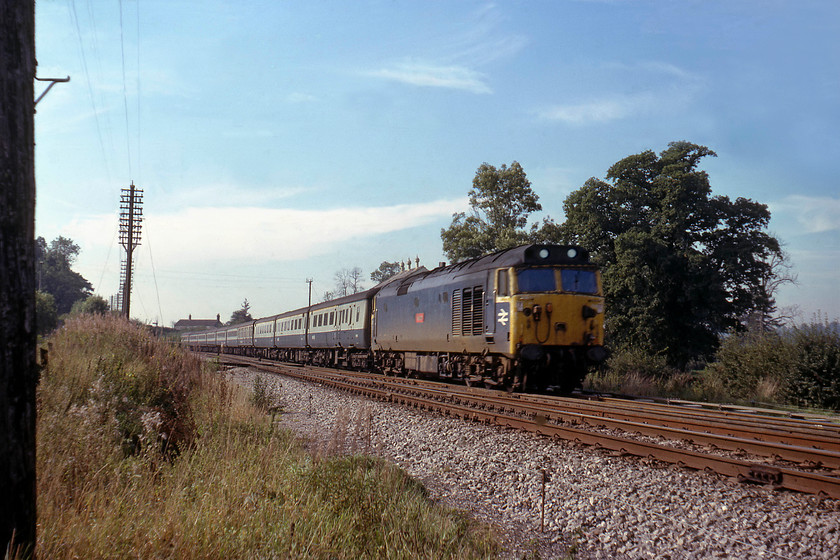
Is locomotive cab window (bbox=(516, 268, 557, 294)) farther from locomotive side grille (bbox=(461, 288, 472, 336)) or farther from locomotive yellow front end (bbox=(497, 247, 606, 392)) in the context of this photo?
locomotive side grille (bbox=(461, 288, 472, 336))

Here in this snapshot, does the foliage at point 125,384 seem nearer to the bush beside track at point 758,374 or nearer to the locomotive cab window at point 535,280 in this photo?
the locomotive cab window at point 535,280

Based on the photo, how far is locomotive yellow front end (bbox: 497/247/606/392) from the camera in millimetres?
13016

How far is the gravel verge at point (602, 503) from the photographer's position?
456 centimetres

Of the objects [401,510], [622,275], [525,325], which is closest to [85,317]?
[525,325]

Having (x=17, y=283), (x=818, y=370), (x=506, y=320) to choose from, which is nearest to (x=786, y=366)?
(x=818, y=370)

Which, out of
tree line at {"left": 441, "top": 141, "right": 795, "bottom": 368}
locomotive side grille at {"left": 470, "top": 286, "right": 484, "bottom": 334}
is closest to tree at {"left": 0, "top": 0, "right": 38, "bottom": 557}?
locomotive side grille at {"left": 470, "top": 286, "right": 484, "bottom": 334}

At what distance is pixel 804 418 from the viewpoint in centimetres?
982

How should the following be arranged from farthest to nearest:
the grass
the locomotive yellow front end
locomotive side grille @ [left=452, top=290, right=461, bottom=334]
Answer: locomotive side grille @ [left=452, top=290, right=461, bottom=334] → the locomotive yellow front end → the grass

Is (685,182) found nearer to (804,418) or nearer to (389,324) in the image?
(389,324)

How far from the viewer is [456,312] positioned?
1562cm

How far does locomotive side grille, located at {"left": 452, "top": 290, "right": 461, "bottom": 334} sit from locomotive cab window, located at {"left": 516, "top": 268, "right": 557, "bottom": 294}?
264 centimetres

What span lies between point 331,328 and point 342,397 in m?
14.0

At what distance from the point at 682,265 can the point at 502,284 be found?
1880cm

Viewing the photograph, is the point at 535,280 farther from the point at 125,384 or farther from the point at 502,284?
the point at 125,384
